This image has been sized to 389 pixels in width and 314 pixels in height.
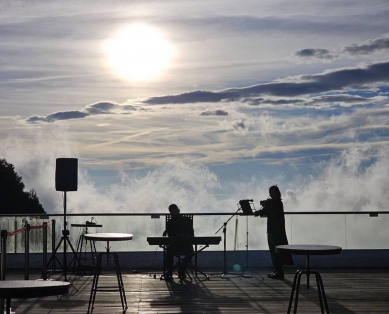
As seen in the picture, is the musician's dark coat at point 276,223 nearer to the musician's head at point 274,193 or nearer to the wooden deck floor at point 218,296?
the musician's head at point 274,193

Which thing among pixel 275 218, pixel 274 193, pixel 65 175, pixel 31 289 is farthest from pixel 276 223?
pixel 31 289

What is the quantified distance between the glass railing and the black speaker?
1.40 metres

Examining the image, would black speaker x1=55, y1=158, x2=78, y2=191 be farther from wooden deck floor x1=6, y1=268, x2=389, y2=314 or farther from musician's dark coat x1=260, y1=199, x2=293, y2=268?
musician's dark coat x1=260, y1=199, x2=293, y2=268

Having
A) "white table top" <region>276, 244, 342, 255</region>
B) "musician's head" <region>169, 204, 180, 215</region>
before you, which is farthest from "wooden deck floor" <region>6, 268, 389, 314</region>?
"white table top" <region>276, 244, 342, 255</region>

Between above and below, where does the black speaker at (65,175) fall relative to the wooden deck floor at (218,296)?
above

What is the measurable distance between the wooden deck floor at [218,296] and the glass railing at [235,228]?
1266 millimetres

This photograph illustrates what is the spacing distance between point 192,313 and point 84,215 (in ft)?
20.5

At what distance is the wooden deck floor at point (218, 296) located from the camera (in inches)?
378

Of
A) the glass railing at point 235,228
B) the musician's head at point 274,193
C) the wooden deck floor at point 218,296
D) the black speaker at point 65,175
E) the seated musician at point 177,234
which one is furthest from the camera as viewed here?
the glass railing at point 235,228

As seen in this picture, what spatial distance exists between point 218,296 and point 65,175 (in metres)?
4.13

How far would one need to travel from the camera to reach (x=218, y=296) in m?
10.7

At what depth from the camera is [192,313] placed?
30.2ft

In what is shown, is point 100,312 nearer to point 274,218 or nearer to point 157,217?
point 274,218

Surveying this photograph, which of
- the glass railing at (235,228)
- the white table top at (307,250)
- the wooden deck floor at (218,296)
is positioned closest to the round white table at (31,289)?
the white table top at (307,250)
